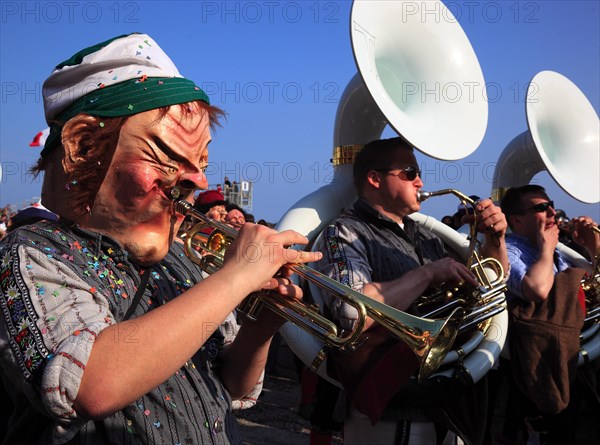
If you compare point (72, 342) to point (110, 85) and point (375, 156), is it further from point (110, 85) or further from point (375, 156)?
point (375, 156)

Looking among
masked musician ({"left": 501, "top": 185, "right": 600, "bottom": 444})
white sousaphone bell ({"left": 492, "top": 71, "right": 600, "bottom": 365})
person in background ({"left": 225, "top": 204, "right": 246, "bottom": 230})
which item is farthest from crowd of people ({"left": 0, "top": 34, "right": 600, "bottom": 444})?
person in background ({"left": 225, "top": 204, "right": 246, "bottom": 230})

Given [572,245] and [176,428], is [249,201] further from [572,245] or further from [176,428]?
[176,428]

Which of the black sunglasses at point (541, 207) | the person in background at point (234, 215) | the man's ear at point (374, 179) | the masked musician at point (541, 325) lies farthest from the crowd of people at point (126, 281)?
the person in background at point (234, 215)

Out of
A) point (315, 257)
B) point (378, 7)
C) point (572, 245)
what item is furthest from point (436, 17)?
point (572, 245)

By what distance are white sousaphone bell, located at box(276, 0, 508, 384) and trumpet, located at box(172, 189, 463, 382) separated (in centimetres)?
121

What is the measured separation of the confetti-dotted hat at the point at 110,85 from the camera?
4.51 feet

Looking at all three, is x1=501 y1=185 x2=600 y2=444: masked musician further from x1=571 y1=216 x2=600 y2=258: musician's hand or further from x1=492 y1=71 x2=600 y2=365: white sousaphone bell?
x1=492 y1=71 x2=600 y2=365: white sousaphone bell

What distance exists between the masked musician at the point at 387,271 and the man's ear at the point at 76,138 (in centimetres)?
137

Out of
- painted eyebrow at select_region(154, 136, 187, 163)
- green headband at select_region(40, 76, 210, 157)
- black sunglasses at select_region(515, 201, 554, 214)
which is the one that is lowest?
black sunglasses at select_region(515, 201, 554, 214)

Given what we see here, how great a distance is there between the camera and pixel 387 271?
2.78 m

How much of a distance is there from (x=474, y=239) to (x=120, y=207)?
2299 mm

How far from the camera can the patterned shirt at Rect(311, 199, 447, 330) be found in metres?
2.59

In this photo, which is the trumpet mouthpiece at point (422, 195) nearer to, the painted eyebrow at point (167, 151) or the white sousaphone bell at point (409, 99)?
the white sousaphone bell at point (409, 99)

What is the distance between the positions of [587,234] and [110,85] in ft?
13.7
